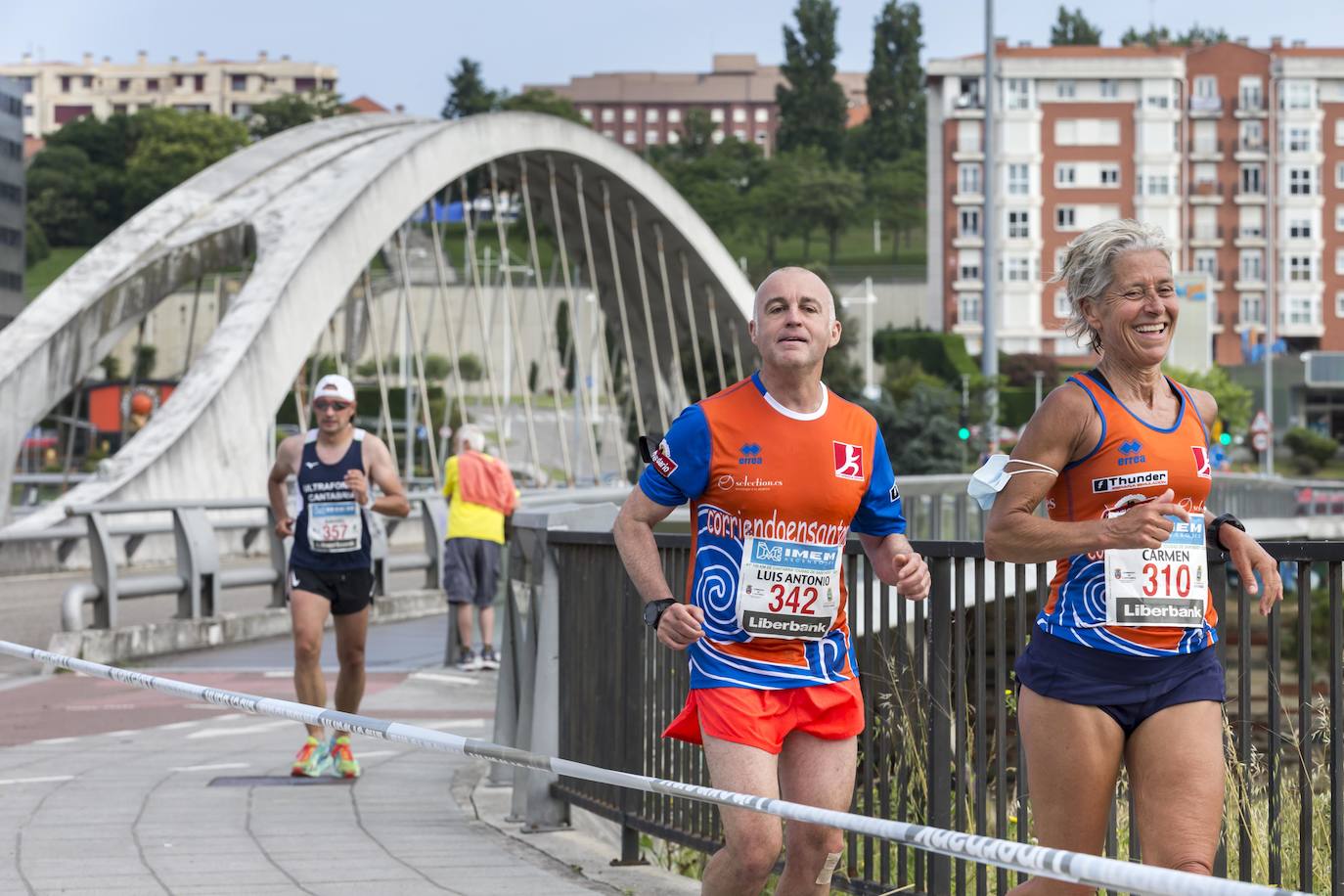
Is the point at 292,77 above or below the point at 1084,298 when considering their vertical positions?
above

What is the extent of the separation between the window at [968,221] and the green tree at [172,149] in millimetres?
45755

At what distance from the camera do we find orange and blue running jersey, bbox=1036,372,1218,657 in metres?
3.76

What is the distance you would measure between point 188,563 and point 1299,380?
296ft

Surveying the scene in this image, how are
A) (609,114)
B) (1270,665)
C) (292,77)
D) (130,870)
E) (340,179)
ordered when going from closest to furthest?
(1270,665) < (130,870) < (340,179) < (292,77) < (609,114)

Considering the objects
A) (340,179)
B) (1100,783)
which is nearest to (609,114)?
(340,179)

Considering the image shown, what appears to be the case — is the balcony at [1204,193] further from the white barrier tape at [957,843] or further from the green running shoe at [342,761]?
the white barrier tape at [957,843]

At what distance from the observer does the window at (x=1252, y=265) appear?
10275 centimetres

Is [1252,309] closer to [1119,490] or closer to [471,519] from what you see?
[471,519]

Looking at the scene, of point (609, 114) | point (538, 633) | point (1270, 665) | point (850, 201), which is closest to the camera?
point (1270, 665)

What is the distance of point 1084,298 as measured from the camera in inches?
157

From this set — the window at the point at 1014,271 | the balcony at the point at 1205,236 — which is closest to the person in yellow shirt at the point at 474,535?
the window at the point at 1014,271

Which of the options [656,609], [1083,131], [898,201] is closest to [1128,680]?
[656,609]

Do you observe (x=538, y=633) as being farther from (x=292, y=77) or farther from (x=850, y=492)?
(x=292, y=77)

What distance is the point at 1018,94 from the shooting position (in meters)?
101
